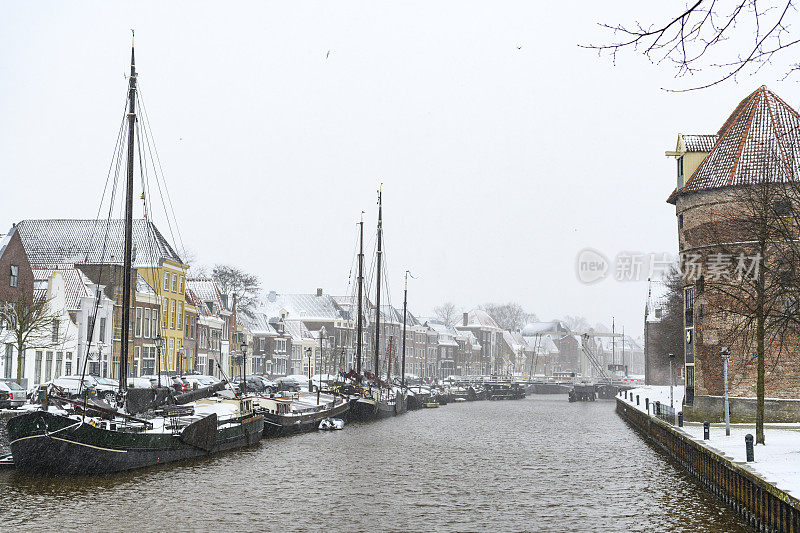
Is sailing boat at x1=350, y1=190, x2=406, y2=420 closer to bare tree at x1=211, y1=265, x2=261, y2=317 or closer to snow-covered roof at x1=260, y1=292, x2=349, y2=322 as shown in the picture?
bare tree at x1=211, y1=265, x2=261, y2=317

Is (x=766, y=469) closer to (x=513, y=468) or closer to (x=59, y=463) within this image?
(x=513, y=468)

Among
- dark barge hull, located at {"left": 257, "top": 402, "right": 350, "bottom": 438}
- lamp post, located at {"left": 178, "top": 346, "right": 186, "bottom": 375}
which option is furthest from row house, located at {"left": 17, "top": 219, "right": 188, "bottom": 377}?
dark barge hull, located at {"left": 257, "top": 402, "right": 350, "bottom": 438}

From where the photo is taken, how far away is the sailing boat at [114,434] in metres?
28.5

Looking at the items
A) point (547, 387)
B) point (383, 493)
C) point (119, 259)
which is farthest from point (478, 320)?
point (383, 493)

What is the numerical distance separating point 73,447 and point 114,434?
4.81 ft

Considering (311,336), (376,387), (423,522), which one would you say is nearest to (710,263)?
(423,522)

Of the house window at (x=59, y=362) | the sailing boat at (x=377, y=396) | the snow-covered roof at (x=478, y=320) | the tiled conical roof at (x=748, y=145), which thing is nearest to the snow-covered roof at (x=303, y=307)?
the sailing boat at (x=377, y=396)

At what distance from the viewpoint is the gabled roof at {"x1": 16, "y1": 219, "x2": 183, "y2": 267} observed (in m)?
80.4

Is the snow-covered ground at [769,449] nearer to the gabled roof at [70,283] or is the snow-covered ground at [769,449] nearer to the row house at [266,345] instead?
the gabled roof at [70,283]

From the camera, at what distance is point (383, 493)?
1135 inches

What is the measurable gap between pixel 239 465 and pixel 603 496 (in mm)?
14017

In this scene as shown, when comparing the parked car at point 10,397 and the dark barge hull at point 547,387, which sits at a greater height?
the parked car at point 10,397

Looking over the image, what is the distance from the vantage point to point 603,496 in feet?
94.1

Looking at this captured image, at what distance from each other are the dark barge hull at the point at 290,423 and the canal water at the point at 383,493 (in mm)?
2992
